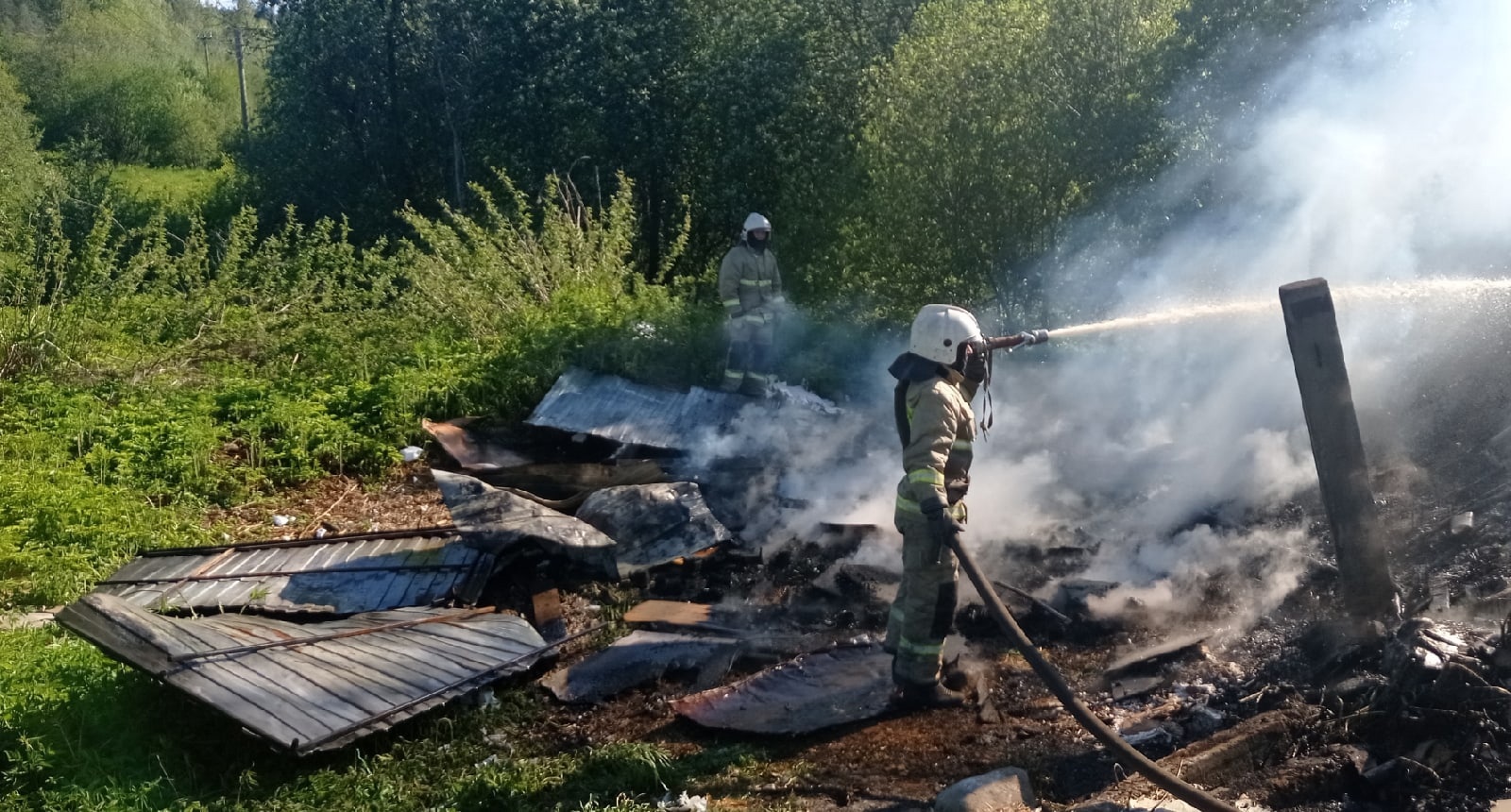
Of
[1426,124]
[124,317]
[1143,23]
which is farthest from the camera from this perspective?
[124,317]

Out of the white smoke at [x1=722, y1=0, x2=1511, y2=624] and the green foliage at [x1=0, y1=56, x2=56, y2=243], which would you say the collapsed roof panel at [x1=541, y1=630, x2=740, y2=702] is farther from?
the green foliage at [x1=0, y1=56, x2=56, y2=243]

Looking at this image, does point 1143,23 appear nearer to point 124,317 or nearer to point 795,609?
point 795,609

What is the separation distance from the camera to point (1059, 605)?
641cm

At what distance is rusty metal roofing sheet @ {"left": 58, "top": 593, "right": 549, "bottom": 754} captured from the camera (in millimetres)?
5219

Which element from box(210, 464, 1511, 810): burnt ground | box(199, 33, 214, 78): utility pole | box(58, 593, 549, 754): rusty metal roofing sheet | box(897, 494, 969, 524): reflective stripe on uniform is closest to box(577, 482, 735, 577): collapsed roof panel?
box(210, 464, 1511, 810): burnt ground

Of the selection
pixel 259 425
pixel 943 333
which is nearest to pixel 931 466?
pixel 943 333

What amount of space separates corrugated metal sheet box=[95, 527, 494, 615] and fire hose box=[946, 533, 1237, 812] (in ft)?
11.0

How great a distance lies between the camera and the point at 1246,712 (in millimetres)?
5105

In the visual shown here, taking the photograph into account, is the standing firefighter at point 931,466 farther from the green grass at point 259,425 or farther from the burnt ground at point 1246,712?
the green grass at point 259,425

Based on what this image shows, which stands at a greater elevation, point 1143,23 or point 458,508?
point 1143,23

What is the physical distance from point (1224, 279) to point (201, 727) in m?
8.93

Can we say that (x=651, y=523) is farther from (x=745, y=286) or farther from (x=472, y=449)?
(x=745, y=286)

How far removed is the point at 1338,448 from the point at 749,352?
6442 mm

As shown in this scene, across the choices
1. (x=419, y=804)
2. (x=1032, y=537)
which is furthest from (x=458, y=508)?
(x=1032, y=537)
